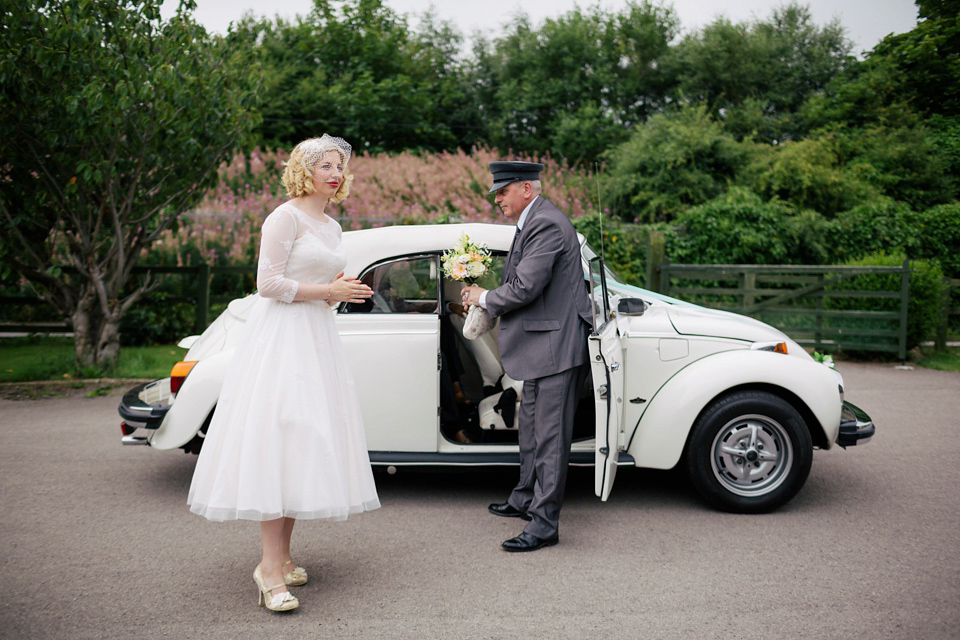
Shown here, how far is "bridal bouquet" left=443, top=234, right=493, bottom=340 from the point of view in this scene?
4426mm

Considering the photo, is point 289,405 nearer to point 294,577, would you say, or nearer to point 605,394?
point 294,577

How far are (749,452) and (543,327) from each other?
158cm

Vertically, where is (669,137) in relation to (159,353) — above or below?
above

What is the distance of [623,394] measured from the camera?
477 centimetres

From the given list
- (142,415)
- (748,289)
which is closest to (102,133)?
(142,415)

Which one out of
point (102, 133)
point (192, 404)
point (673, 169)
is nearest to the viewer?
point (192, 404)

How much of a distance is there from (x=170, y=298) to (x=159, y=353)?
1135 mm

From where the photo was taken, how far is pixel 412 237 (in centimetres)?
510

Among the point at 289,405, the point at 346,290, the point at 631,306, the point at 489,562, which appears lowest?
the point at 489,562

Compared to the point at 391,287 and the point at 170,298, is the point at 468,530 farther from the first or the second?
the point at 170,298

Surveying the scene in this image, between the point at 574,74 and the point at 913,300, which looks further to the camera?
the point at 574,74

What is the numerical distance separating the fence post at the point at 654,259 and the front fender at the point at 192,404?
28.7 feet

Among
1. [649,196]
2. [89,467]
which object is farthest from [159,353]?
[649,196]

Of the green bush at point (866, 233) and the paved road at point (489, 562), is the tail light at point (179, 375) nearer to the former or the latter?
the paved road at point (489, 562)
